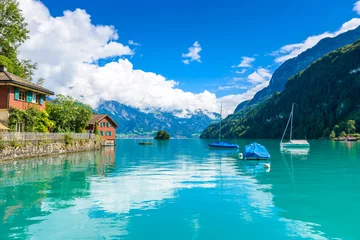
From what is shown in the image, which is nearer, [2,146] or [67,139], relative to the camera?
[2,146]

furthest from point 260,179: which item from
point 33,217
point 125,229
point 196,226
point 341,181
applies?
point 33,217

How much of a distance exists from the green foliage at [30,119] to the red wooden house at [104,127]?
37616 millimetres

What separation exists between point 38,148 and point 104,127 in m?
54.6

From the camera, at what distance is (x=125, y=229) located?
13.5 metres

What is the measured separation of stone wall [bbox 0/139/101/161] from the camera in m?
41.7

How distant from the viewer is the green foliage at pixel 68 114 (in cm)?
6725

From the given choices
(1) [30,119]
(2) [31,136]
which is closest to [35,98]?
(1) [30,119]

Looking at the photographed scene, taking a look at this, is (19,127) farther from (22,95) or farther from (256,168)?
(256,168)

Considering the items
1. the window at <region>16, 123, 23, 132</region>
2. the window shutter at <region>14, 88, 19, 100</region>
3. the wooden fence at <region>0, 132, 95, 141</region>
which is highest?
the window shutter at <region>14, 88, 19, 100</region>

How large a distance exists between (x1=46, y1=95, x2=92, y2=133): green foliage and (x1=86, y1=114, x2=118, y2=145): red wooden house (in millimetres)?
21134

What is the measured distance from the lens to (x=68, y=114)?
226 ft

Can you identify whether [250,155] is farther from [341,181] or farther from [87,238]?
[87,238]

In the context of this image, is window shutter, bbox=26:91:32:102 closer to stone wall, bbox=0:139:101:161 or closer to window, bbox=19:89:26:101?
window, bbox=19:89:26:101

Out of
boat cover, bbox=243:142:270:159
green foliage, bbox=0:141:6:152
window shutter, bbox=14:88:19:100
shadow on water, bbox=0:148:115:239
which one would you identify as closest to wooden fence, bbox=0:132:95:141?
green foliage, bbox=0:141:6:152
